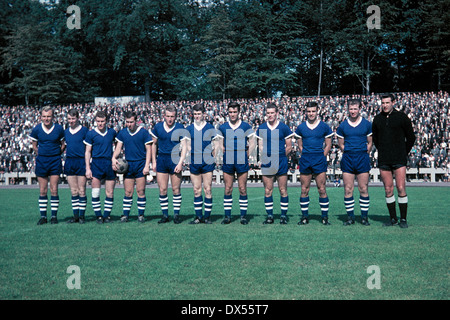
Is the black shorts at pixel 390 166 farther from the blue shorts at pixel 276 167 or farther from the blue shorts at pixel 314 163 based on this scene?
the blue shorts at pixel 276 167

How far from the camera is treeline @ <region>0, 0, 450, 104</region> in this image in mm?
41875

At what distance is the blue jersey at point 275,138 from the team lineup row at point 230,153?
0.02 m

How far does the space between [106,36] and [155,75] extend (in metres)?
6.86

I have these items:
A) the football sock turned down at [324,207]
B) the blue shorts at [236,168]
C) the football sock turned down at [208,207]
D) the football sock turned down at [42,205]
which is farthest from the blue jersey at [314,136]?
the football sock turned down at [42,205]

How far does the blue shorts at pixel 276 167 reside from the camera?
8.05 metres

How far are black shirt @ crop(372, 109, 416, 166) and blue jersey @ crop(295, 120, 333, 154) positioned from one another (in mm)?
992

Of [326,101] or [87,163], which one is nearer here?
[87,163]

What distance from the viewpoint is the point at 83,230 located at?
303 inches

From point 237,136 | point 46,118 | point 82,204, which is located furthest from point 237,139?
point 46,118

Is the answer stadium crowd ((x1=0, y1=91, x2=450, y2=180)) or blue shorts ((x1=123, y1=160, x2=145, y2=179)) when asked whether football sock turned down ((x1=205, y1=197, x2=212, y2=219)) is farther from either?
stadium crowd ((x1=0, y1=91, x2=450, y2=180))

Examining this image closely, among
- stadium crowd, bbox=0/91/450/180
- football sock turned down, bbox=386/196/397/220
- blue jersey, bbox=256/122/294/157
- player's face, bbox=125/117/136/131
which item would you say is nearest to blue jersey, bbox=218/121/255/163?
blue jersey, bbox=256/122/294/157

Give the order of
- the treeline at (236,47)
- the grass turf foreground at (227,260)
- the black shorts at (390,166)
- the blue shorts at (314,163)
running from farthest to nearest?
the treeline at (236,47), the blue shorts at (314,163), the black shorts at (390,166), the grass turf foreground at (227,260)
